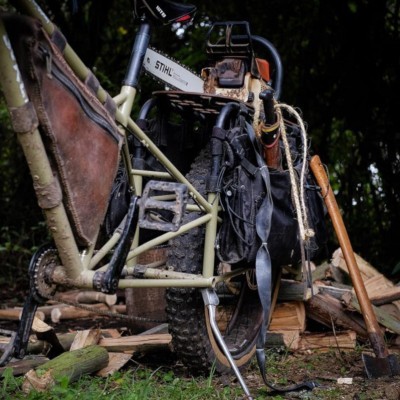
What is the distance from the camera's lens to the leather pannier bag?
6.72 feet

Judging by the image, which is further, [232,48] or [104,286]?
[232,48]

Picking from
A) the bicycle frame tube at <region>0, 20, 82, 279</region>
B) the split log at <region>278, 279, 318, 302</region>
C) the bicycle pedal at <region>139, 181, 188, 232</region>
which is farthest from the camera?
the split log at <region>278, 279, 318, 302</region>

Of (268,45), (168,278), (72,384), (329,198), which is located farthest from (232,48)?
(72,384)

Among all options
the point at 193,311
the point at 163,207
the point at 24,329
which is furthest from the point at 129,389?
the point at 163,207

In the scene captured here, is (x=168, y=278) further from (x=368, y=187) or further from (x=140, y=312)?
(x=368, y=187)

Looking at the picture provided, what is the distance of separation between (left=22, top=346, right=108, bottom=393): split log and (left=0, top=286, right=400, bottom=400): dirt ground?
374mm

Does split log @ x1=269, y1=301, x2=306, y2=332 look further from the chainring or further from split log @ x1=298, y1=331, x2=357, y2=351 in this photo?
the chainring

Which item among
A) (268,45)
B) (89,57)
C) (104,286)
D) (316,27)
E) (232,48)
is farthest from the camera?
(89,57)

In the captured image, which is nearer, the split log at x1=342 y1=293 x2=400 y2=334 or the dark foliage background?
the split log at x1=342 y1=293 x2=400 y2=334

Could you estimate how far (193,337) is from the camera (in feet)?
9.66

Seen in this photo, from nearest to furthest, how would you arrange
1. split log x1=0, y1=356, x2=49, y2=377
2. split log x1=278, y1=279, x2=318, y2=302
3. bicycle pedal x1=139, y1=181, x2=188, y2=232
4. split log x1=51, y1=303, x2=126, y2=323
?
bicycle pedal x1=139, y1=181, x2=188, y2=232, split log x1=0, y1=356, x2=49, y2=377, split log x1=278, y1=279, x2=318, y2=302, split log x1=51, y1=303, x2=126, y2=323

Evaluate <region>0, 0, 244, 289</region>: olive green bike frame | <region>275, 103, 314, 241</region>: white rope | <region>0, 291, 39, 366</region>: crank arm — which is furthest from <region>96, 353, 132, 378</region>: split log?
<region>275, 103, 314, 241</region>: white rope

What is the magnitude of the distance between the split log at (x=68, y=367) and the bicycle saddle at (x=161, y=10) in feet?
4.73

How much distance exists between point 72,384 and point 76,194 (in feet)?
3.09
